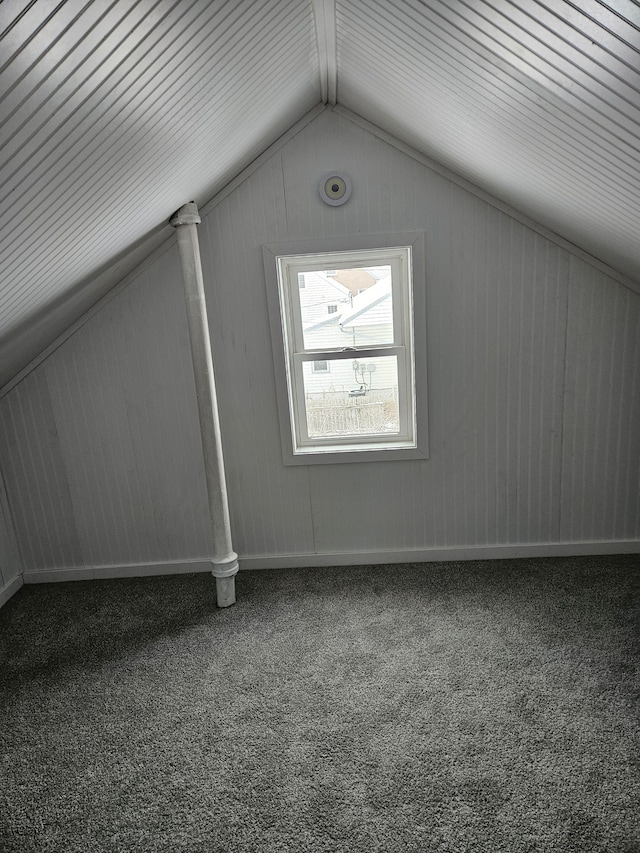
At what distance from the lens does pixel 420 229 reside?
10.6 ft

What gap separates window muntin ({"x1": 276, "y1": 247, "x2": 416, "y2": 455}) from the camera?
3.41 meters

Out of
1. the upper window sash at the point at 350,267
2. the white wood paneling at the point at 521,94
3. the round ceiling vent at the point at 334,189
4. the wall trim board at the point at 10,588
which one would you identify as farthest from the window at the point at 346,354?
the wall trim board at the point at 10,588

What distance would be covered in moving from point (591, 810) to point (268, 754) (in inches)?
45.0

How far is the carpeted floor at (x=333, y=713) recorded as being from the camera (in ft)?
6.33

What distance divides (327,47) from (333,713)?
2705 mm

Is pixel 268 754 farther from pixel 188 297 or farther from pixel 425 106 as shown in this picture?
pixel 425 106

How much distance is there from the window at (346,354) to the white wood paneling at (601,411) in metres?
0.87

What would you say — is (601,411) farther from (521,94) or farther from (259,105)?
(259,105)

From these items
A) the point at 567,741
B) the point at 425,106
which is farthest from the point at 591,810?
the point at 425,106

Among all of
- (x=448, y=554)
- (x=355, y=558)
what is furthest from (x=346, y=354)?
(x=448, y=554)

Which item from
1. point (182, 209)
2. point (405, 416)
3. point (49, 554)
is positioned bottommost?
point (49, 554)

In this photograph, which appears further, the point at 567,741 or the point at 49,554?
the point at 49,554

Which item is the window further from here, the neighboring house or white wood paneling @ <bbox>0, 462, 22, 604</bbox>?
white wood paneling @ <bbox>0, 462, 22, 604</bbox>

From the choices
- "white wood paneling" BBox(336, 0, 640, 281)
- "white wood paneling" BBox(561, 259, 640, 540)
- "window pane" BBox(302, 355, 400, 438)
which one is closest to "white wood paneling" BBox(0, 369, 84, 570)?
"window pane" BBox(302, 355, 400, 438)
